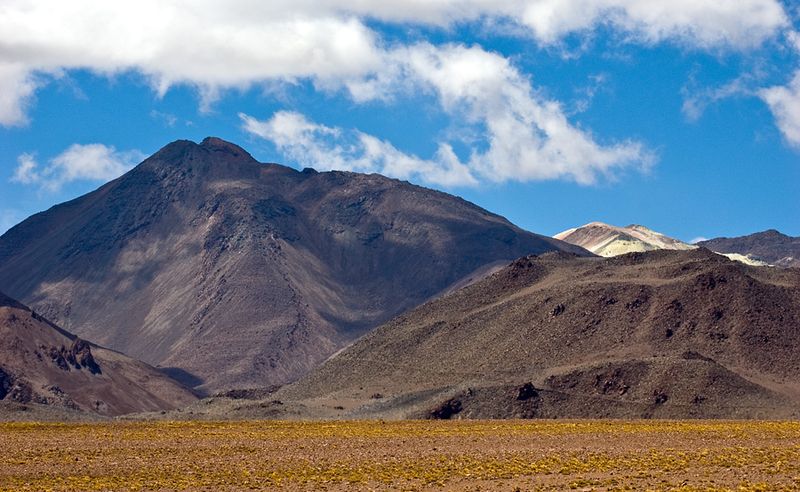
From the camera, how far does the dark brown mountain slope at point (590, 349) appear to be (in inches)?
3895

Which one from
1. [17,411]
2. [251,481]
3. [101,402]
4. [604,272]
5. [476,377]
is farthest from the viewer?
[101,402]

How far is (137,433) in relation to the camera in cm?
7494

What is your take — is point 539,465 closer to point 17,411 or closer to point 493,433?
point 493,433

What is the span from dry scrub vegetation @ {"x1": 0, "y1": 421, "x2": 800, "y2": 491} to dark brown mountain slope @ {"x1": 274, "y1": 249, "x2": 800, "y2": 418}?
15.9 metres

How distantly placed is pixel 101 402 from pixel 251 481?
106 metres

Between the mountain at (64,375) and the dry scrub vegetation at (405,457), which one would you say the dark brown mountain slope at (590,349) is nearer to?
the dry scrub vegetation at (405,457)

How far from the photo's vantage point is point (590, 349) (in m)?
115

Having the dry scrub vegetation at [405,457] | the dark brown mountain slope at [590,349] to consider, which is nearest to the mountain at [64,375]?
the dark brown mountain slope at [590,349]

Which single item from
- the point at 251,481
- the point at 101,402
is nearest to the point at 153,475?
the point at 251,481

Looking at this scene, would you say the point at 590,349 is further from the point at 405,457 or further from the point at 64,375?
the point at 64,375

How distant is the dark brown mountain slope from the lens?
98.9 m

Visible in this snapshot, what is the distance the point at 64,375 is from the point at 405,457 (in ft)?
337

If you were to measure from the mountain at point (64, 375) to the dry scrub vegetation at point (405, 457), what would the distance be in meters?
61.0

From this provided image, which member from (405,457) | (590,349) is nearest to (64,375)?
(590,349)
